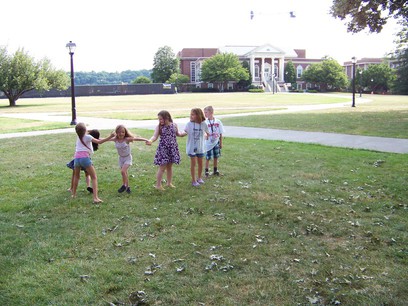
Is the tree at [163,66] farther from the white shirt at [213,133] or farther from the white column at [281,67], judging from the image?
the white shirt at [213,133]

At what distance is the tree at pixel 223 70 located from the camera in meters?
102

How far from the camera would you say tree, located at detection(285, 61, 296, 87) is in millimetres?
115000

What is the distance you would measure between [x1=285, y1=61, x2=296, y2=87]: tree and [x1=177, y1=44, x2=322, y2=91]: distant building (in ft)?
3.77

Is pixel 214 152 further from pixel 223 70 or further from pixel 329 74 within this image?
pixel 223 70

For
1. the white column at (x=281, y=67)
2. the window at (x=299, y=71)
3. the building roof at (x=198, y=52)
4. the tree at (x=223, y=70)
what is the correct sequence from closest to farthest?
the tree at (x=223, y=70) < the white column at (x=281, y=67) < the window at (x=299, y=71) < the building roof at (x=198, y=52)

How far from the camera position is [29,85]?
4978cm

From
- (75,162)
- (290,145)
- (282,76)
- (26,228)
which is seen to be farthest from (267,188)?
(282,76)

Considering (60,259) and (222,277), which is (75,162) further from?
(222,277)

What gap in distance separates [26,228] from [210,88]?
10529 cm

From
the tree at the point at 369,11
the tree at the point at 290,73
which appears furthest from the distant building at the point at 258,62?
the tree at the point at 369,11

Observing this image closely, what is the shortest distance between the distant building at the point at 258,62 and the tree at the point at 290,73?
3.77ft

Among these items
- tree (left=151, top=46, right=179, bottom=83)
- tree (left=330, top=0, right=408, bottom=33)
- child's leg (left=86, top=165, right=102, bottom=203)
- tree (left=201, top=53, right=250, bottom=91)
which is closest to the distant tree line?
tree (left=151, top=46, right=179, bottom=83)

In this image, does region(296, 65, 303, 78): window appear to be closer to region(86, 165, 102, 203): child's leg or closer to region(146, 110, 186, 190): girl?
region(146, 110, 186, 190): girl

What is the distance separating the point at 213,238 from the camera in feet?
17.7
